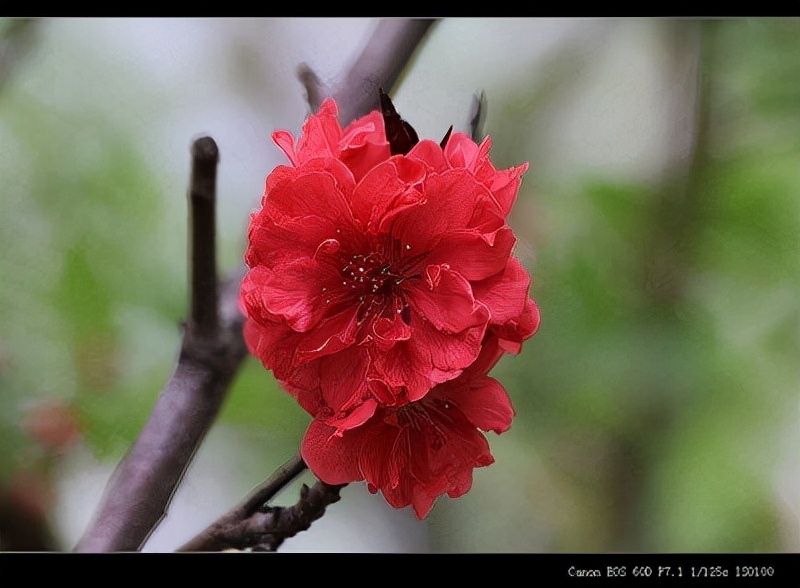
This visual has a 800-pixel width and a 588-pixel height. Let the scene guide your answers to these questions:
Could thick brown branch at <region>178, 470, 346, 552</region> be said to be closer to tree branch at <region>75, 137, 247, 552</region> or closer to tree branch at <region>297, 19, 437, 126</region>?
tree branch at <region>75, 137, 247, 552</region>

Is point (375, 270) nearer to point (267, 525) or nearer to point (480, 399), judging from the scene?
point (480, 399)

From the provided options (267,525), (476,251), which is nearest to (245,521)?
(267,525)

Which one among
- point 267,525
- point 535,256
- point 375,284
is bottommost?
point 267,525

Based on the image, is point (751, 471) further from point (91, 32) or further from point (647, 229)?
point (91, 32)

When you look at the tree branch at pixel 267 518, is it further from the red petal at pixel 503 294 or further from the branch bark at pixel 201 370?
the red petal at pixel 503 294

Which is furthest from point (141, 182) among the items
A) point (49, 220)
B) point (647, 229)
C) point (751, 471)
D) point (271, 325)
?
point (751, 471)
